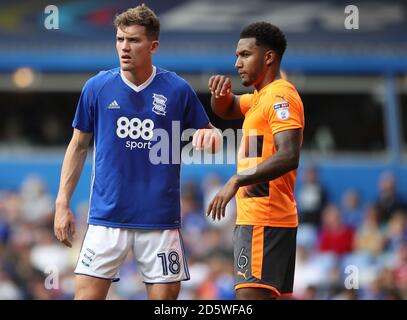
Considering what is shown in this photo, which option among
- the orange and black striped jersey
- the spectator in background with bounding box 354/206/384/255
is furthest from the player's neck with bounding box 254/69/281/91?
the spectator in background with bounding box 354/206/384/255

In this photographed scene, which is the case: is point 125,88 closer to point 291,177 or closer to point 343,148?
point 291,177

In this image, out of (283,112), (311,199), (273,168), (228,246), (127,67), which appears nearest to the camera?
(273,168)

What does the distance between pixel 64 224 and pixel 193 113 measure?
114 cm

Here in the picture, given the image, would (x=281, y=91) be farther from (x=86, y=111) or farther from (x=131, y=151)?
(x=86, y=111)

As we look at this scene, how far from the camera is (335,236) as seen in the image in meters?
13.7

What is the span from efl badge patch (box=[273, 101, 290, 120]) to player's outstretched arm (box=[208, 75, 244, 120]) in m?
0.50

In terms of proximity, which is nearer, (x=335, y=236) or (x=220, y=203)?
(x=220, y=203)

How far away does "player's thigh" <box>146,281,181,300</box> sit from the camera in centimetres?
680

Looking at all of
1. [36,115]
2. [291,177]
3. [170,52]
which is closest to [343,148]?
[170,52]

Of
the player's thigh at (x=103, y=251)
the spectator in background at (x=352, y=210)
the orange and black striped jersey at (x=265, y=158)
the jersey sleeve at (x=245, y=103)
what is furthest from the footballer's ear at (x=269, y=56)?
the spectator in background at (x=352, y=210)

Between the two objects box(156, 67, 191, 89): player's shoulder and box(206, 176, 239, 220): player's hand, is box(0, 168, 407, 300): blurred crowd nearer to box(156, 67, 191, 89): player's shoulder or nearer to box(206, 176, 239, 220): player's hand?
box(156, 67, 191, 89): player's shoulder

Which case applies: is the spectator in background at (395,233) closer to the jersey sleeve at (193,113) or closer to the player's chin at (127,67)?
the jersey sleeve at (193,113)

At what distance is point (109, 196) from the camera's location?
22.5 ft

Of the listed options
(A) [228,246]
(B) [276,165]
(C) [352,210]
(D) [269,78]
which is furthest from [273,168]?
(C) [352,210]
